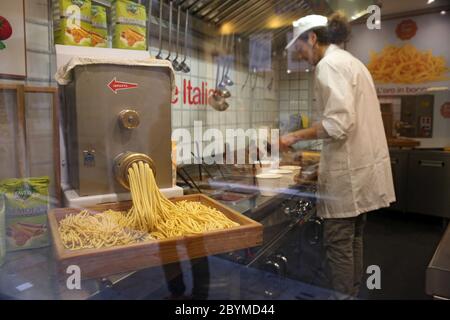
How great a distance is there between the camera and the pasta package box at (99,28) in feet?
2.92

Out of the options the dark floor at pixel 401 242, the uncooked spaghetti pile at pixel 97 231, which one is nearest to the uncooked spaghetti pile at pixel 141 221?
the uncooked spaghetti pile at pixel 97 231

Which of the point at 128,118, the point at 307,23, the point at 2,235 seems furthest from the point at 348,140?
the point at 2,235

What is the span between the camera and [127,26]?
925mm

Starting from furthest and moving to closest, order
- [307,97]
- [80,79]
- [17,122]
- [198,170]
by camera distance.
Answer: [307,97]
[198,170]
[17,122]
[80,79]

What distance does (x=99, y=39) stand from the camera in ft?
2.95

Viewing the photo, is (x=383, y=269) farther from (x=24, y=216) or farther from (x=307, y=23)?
(x=24, y=216)

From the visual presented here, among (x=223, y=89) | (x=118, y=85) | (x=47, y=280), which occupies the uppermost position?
(x=223, y=89)

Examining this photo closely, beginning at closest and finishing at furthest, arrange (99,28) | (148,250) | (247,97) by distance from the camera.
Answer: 1. (148,250)
2. (99,28)
3. (247,97)

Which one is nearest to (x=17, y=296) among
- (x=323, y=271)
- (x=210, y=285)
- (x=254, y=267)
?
(x=210, y=285)

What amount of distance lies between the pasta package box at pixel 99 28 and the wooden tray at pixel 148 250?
46cm

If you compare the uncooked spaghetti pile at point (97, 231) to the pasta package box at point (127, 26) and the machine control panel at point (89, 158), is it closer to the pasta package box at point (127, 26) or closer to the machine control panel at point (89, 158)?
the machine control panel at point (89, 158)

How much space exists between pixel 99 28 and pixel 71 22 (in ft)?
0.28

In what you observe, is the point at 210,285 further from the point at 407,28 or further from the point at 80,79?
the point at 407,28
